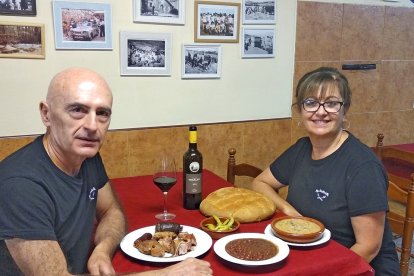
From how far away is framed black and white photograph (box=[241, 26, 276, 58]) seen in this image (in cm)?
275

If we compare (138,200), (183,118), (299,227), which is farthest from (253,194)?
(183,118)

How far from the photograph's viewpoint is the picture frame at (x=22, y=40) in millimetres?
2148

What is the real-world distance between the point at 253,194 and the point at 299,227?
0.30 metres

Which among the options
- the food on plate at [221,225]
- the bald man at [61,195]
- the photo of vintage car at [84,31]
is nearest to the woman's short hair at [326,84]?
the food on plate at [221,225]

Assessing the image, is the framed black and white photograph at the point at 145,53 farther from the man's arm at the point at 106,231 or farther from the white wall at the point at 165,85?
the man's arm at the point at 106,231

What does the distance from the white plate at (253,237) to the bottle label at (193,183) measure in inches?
13.3

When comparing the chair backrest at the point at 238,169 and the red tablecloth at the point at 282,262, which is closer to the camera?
the red tablecloth at the point at 282,262

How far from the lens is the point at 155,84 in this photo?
255 centimetres

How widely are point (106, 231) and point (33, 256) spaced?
1.12 ft

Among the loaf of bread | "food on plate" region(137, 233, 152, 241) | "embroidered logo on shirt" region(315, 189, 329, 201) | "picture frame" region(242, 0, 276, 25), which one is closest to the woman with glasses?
"embroidered logo on shirt" region(315, 189, 329, 201)

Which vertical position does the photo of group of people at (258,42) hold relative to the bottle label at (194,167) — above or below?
above

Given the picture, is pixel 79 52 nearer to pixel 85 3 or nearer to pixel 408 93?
pixel 85 3

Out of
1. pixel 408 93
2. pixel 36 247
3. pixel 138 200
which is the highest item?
pixel 408 93

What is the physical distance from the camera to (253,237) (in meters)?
1.41
